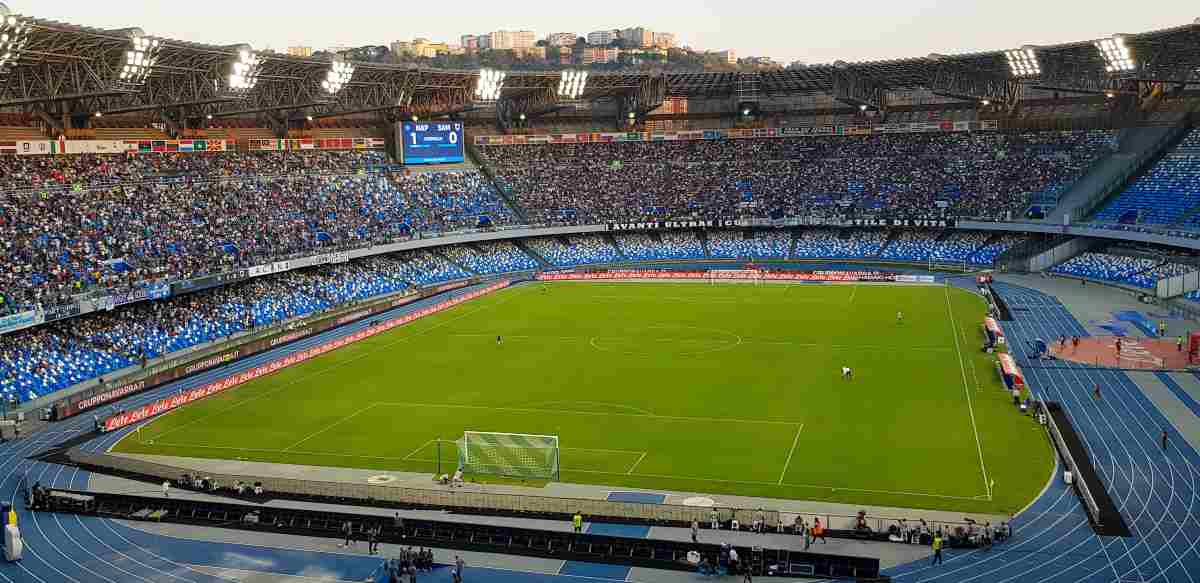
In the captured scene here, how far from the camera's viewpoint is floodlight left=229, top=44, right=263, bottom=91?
62750mm

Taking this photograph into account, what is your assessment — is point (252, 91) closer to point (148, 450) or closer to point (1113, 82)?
point (148, 450)

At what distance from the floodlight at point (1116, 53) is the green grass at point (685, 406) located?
23.4m

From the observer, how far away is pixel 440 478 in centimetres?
3259

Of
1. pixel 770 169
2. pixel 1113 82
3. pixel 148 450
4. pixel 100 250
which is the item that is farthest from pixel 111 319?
pixel 1113 82

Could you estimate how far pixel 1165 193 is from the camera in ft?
247

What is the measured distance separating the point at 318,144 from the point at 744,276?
3964 centimetres

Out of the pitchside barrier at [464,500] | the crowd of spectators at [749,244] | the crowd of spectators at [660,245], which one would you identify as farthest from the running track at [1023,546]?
the crowd of spectators at [660,245]

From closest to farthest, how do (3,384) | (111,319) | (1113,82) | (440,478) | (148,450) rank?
(440,478) → (148,450) → (3,384) → (111,319) → (1113,82)

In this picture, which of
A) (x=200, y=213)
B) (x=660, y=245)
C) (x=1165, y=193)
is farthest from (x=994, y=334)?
(x=200, y=213)

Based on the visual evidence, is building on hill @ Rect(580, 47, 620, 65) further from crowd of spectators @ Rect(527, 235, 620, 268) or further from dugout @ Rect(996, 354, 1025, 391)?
dugout @ Rect(996, 354, 1025, 391)

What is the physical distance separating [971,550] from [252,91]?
66.1 meters

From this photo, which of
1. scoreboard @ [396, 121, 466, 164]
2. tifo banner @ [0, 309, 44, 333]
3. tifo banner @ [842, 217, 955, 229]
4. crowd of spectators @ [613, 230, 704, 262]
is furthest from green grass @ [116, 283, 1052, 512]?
scoreboard @ [396, 121, 466, 164]

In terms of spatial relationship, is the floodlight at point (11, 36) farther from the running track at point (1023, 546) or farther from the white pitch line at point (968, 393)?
the white pitch line at point (968, 393)

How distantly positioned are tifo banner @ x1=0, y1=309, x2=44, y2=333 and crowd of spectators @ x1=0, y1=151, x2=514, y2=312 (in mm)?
1067
